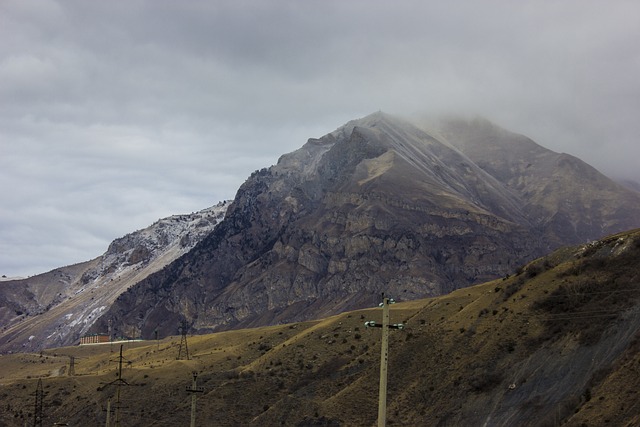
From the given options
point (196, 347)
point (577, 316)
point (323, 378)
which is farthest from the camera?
point (196, 347)

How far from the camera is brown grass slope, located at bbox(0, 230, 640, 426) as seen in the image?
7311 centimetres

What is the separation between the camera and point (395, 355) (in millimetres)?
98688

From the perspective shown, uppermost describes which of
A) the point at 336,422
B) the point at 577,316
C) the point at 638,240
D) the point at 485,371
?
the point at 638,240

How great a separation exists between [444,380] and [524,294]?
14731mm

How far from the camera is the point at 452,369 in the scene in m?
88.2

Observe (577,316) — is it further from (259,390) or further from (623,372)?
(259,390)

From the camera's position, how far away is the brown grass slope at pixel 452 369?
7311 cm

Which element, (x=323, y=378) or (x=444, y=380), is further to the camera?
(x=323, y=378)

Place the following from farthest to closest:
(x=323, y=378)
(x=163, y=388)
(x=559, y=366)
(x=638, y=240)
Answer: (x=163, y=388)
(x=323, y=378)
(x=638, y=240)
(x=559, y=366)

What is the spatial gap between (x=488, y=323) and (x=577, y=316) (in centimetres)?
1283

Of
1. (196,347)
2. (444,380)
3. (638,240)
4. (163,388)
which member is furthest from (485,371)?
(196,347)

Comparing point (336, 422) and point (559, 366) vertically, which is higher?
point (559, 366)

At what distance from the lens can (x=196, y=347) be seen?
547 ft

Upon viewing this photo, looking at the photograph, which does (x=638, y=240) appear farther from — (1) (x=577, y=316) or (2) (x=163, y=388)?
(2) (x=163, y=388)
